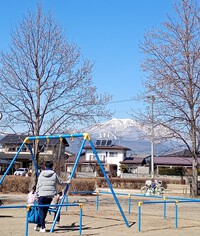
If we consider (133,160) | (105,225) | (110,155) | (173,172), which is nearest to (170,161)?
(133,160)

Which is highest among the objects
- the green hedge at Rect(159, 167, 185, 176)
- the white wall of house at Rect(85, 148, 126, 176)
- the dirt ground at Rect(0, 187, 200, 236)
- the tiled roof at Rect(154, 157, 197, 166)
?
the white wall of house at Rect(85, 148, 126, 176)

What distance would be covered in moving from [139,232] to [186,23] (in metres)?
14.9

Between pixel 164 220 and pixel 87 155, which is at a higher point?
pixel 87 155

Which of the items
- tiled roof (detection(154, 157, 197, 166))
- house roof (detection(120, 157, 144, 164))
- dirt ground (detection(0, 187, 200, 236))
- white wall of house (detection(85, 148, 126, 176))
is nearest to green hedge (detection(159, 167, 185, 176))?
tiled roof (detection(154, 157, 197, 166))

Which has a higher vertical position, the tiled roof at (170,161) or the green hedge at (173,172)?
the tiled roof at (170,161)

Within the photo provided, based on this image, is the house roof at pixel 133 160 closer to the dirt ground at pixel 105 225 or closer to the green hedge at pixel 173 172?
the green hedge at pixel 173 172

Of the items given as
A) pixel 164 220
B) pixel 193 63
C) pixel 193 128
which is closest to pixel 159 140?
pixel 193 128

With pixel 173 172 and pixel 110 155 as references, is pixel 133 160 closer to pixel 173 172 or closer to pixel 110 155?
pixel 110 155

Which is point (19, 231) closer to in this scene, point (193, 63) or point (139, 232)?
point (139, 232)

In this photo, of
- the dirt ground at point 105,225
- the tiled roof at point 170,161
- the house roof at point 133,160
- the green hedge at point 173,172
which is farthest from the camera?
the house roof at point 133,160

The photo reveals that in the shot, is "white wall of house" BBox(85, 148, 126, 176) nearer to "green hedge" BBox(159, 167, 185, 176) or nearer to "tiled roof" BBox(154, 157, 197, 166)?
"tiled roof" BBox(154, 157, 197, 166)

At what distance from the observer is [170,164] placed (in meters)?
61.8

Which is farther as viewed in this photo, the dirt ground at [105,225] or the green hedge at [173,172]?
the green hedge at [173,172]

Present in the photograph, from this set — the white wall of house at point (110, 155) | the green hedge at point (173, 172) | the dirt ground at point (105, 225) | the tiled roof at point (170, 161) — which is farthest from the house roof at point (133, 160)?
the dirt ground at point (105, 225)
